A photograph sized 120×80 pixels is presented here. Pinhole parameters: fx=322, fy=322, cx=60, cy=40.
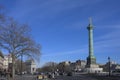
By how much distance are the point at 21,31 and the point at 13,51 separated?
5562 mm

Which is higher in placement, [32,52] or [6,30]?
[6,30]

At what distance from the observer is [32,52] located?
86.9m

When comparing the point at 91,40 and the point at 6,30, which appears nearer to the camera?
the point at 6,30

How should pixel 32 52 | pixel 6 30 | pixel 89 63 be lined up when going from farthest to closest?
pixel 89 63 < pixel 32 52 < pixel 6 30

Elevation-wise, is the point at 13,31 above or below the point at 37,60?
above

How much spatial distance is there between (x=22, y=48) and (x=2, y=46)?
588 cm

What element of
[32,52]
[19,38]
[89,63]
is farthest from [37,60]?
[89,63]

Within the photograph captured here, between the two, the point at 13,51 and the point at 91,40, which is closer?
the point at 13,51

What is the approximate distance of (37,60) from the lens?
3474 inches

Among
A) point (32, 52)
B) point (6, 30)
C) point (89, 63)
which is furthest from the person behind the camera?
point (89, 63)

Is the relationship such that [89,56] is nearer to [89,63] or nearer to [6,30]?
[89,63]

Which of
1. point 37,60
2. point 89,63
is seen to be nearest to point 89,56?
point 89,63

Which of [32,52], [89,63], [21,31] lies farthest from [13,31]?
[89,63]

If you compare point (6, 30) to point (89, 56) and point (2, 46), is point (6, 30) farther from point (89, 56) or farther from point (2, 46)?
point (89, 56)
